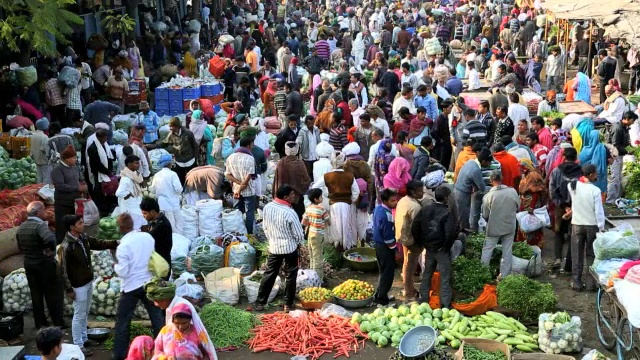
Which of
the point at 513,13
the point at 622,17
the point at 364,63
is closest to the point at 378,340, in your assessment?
the point at 622,17

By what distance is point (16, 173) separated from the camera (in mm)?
13078

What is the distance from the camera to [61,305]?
358 inches

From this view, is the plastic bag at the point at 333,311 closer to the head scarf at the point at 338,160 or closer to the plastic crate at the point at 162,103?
the head scarf at the point at 338,160

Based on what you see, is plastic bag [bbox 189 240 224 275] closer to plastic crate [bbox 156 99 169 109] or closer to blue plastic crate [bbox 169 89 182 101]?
blue plastic crate [bbox 169 89 182 101]

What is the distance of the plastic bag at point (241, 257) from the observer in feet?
34.4

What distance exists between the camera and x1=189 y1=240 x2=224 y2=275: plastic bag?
10.4m

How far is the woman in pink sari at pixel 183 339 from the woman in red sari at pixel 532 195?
19.1 ft

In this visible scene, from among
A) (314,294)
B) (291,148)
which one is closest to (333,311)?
(314,294)

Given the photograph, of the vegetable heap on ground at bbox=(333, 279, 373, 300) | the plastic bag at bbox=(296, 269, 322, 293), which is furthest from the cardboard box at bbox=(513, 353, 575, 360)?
the plastic bag at bbox=(296, 269, 322, 293)

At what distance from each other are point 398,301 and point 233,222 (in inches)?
103

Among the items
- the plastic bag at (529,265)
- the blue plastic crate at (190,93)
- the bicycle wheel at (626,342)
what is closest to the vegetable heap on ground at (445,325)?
the bicycle wheel at (626,342)

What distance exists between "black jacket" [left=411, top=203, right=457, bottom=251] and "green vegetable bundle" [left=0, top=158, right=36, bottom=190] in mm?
6896

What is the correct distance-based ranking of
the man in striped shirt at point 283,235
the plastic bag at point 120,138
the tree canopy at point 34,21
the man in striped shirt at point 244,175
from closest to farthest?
the man in striped shirt at point 283,235, the man in striped shirt at point 244,175, the tree canopy at point 34,21, the plastic bag at point 120,138

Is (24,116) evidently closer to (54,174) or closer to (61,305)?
(54,174)
